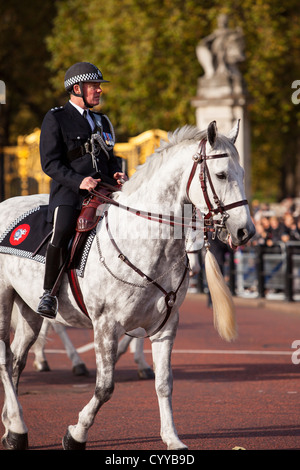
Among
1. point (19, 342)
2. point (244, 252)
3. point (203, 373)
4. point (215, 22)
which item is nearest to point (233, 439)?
point (19, 342)

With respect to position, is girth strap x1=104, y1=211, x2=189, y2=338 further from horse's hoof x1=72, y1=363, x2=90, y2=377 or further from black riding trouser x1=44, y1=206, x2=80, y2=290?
horse's hoof x1=72, y1=363, x2=90, y2=377

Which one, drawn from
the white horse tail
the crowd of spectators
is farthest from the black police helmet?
the crowd of spectators

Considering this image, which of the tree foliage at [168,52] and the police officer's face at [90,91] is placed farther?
the tree foliage at [168,52]

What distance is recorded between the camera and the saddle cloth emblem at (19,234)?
23.2ft

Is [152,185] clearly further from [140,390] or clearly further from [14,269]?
[140,390]

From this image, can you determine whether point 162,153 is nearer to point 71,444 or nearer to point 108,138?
point 108,138

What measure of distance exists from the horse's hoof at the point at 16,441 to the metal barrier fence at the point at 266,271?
10.3 m

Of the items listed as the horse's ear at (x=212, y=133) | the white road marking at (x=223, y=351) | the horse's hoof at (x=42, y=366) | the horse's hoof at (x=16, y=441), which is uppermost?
the horse's ear at (x=212, y=133)

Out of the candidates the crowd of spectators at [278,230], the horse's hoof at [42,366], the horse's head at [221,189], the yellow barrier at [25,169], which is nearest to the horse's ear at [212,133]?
the horse's head at [221,189]

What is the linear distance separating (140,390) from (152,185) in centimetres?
346

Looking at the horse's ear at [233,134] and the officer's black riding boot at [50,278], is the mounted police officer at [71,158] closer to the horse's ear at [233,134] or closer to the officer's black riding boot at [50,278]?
the officer's black riding boot at [50,278]

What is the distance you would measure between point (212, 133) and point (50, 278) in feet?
5.51

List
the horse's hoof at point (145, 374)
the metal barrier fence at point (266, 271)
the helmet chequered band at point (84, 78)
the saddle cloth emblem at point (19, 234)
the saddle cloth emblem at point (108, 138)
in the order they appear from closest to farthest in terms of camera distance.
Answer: the helmet chequered band at point (84, 78)
the saddle cloth emblem at point (108, 138)
the saddle cloth emblem at point (19, 234)
the horse's hoof at point (145, 374)
the metal barrier fence at point (266, 271)

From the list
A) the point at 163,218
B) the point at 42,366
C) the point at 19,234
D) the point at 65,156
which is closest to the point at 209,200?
the point at 163,218
